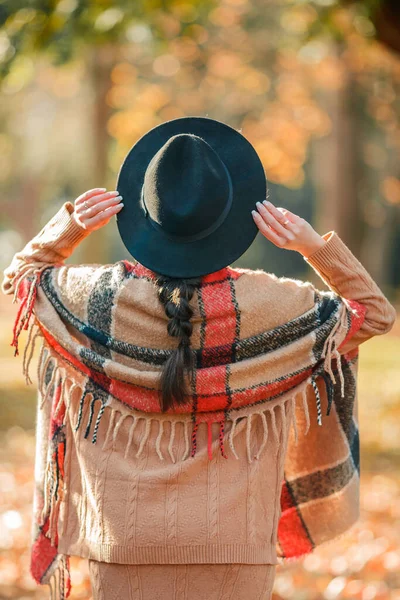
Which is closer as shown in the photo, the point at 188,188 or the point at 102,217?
the point at 188,188

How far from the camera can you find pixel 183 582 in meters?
2.14

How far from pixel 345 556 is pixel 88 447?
2964mm

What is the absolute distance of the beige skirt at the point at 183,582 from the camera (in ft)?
7.00

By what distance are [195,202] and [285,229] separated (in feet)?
0.94

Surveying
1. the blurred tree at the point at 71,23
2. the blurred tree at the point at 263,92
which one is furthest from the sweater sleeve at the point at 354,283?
the blurred tree at the point at 263,92

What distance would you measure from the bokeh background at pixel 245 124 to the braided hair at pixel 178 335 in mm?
620

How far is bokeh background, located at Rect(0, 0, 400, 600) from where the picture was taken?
4.64 meters

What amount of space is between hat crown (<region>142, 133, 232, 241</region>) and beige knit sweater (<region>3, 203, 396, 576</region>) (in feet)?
0.60

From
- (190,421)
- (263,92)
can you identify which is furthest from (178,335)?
(263,92)

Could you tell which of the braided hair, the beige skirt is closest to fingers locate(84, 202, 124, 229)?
the braided hair

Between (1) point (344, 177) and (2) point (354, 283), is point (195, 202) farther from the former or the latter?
(1) point (344, 177)

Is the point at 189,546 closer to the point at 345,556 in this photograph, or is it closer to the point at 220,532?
the point at 220,532

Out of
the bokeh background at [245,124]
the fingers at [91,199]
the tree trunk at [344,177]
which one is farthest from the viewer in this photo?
the tree trunk at [344,177]

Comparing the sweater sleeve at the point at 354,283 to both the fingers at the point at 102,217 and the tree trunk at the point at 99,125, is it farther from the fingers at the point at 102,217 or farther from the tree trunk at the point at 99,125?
the tree trunk at the point at 99,125
